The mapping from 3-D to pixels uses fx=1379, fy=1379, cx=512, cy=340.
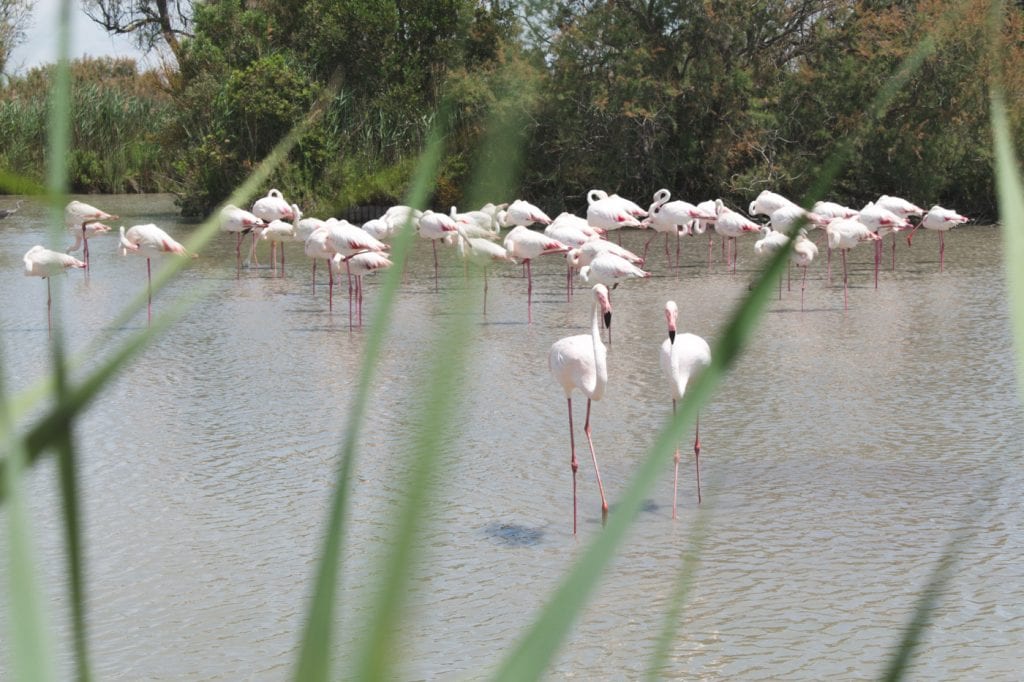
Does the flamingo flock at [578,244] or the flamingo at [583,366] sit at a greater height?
the flamingo flock at [578,244]

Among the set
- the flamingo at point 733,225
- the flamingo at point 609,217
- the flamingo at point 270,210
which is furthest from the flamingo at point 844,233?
the flamingo at point 270,210

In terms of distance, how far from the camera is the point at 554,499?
5.59 m

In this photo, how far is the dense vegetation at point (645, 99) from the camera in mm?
18672

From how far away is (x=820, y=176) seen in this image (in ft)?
1.68

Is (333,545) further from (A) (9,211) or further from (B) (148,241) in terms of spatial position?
→ (A) (9,211)

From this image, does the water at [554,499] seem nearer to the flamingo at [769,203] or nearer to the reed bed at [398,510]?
the reed bed at [398,510]

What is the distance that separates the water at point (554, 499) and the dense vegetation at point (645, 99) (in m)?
8.74

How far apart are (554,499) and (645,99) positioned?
14239 mm

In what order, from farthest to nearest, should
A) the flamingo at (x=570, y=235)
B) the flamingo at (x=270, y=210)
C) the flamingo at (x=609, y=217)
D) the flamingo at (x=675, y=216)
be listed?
the flamingo at (x=270, y=210) < the flamingo at (x=675, y=216) < the flamingo at (x=609, y=217) < the flamingo at (x=570, y=235)

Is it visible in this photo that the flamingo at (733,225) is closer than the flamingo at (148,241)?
No

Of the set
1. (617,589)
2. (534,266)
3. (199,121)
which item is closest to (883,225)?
(534,266)

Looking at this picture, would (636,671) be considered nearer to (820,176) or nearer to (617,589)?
(617,589)

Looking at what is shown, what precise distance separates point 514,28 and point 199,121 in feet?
70.0

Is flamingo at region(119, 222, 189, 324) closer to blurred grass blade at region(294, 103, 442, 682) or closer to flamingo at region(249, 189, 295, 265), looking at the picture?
flamingo at region(249, 189, 295, 265)
